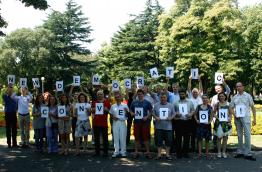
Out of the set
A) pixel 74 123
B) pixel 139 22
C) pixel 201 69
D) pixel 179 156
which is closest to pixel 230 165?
pixel 179 156

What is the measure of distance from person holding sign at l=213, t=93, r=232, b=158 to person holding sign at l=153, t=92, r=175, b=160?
1327mm

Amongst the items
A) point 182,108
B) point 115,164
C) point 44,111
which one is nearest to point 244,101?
point 182,108

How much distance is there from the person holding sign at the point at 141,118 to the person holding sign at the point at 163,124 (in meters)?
0.26

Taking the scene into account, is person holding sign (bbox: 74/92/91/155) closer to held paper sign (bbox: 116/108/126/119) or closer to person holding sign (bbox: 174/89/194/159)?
held paper sign (bbox: 116/108/126/119)

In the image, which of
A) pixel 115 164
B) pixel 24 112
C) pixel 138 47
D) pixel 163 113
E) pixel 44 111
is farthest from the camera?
pixel 138 47

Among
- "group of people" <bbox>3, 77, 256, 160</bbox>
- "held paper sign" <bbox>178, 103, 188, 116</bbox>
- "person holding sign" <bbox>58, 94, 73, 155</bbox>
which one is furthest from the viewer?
"person holding sign" <bbox>58, 94, 73, 155</bbox>

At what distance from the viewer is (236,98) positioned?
12.3 m

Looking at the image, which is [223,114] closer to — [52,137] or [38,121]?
[52,137]

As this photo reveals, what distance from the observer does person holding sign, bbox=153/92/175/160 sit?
469 inches

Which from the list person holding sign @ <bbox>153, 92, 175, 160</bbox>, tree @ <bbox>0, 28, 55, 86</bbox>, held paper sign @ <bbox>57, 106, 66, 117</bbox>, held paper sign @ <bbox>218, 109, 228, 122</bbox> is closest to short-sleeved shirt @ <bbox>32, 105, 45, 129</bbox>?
held paper sign @ <bbox>57, 106, 66, 117</bbox>

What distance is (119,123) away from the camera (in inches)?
488

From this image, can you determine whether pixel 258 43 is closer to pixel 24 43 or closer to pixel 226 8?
pixel 226 8

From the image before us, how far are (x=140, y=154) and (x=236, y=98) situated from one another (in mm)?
3238

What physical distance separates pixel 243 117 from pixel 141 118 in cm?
288
